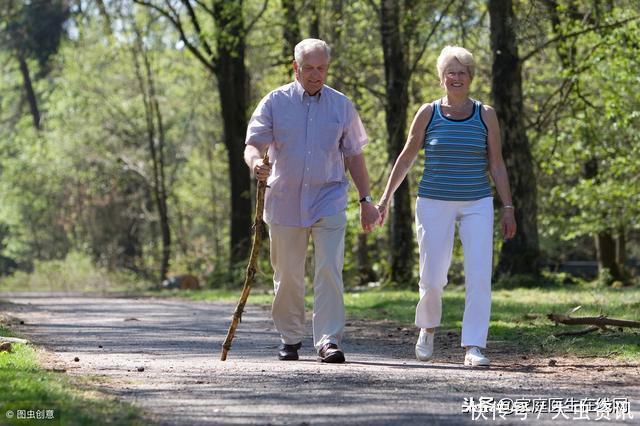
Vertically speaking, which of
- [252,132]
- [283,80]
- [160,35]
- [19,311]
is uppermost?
[160,35]

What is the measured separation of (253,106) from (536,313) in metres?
17.0

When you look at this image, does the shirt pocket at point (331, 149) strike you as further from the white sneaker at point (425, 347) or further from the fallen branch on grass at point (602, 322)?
the fallen branch on grass at point (602, 322)

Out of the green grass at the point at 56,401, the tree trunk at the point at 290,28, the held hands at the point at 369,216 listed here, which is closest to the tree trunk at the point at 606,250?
the tree trunk at the point at 290,28

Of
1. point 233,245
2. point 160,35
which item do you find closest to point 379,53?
point 233,245

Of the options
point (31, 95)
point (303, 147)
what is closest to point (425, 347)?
point (303, 147)

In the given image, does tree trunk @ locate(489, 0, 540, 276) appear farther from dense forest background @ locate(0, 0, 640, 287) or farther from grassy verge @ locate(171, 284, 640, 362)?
grassy verge @ locate(171, 284, 640, 362)

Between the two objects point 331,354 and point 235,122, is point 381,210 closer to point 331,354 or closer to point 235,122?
point 331,354

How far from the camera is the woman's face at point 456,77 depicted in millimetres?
8891

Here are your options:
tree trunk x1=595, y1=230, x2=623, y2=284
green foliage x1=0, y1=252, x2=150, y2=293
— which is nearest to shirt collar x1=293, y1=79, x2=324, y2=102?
tree trunk x1=595, y1=230, x2=623, y2=284

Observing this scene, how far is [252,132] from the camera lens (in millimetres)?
9109

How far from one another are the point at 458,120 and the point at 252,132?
1.51 meters

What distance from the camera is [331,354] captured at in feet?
29.4

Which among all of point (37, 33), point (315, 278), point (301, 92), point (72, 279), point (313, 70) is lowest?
point (72, 279)

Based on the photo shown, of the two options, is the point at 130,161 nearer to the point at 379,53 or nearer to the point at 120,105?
the point at 120,105
